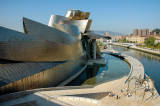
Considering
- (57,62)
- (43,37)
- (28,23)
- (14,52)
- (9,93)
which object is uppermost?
(28,23)

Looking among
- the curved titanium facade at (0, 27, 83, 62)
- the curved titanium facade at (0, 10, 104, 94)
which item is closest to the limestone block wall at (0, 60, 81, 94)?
the curved titanium facade at (0, 10, 104, 94)

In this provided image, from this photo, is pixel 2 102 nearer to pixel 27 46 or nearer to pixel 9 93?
pixel 9 93

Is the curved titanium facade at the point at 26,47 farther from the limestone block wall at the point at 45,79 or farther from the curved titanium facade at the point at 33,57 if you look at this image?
the limestone block wall at the point at 45,79

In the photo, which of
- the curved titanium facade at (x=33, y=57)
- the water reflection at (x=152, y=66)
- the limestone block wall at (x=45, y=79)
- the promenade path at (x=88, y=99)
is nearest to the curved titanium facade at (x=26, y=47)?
the curved titanium facade at (x=33, y=57)

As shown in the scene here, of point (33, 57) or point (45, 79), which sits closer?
point (33, 57)

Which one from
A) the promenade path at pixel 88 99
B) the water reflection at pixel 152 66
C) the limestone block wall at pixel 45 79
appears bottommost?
the water reflection at pixel 152 66

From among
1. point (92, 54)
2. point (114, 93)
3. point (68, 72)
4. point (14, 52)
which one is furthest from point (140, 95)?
point (92, 54)

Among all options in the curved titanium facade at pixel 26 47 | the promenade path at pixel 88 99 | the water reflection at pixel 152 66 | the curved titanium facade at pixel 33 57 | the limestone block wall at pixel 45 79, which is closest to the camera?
the promenade path at pixel 88 99

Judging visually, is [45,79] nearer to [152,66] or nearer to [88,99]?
[88,99]

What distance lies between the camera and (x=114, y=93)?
1262cm

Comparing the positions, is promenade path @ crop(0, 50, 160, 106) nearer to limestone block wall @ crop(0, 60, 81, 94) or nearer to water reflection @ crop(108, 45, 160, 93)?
limestone block wall @ crop(0, 60, 81, 94)

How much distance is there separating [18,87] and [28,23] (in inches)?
241

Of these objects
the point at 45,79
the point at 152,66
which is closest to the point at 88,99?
the point at 45,79

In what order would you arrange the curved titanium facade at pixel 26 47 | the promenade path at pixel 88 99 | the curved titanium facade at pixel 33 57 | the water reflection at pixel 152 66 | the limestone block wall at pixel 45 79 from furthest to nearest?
1. the water reflection at pixel 152 66
2. the curved titanium facade at pixel 26 47
3. the curved titanium facade at pixel 33 57
4. the limestone block wall at pixel 45 79
5. the promenade path at pixel 88 99
